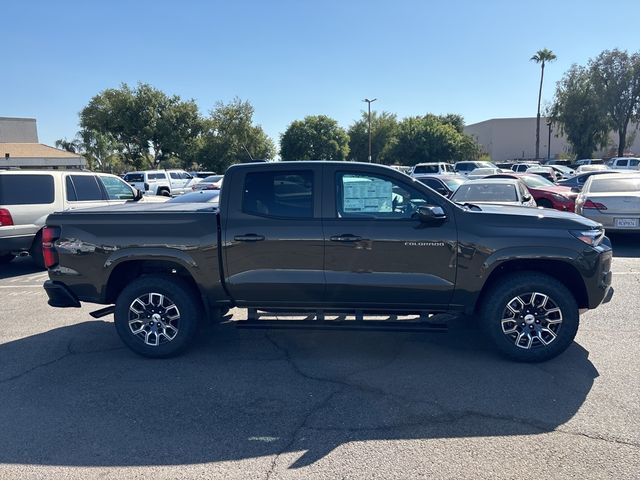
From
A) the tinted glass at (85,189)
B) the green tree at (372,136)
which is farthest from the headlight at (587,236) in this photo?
the green tree at (372,136)

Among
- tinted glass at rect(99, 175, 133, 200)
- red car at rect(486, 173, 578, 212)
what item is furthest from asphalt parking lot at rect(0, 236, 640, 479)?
red car at rect(486, 173, 578, 212)

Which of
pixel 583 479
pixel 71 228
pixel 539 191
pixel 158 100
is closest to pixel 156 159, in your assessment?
pixel 158 100

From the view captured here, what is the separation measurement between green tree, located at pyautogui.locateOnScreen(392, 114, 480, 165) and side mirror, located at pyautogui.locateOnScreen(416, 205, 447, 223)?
4504 centimetres

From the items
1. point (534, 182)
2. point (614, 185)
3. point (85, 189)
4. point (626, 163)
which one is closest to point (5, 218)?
point (85, 189)

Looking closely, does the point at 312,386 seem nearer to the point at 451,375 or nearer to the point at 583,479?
the point at 451,375

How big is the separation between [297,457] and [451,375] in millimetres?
1803

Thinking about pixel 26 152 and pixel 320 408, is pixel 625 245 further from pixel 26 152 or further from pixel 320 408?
pixel 26 152

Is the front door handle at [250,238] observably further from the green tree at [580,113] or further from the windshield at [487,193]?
the green tree at [580,113]

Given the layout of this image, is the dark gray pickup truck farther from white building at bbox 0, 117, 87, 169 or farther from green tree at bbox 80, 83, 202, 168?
green tree at bbox 80, 83, 202, 168

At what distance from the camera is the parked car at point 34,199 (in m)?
8.58

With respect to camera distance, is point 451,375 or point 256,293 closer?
point 451,375

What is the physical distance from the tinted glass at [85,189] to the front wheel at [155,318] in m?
5.77

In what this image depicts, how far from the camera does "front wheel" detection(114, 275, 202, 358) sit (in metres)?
4.71

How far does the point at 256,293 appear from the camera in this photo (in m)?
4.64
